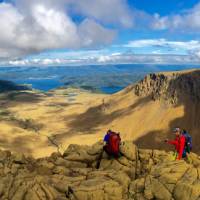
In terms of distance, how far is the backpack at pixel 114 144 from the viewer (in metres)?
33.5

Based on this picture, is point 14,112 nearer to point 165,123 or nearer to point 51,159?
point 165,123

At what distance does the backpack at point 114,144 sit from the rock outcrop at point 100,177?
74 centimetres

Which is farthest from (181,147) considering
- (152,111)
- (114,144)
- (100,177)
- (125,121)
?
(125,121)

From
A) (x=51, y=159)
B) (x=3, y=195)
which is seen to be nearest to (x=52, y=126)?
(x=51, y=159)

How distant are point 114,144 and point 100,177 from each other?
5.58m

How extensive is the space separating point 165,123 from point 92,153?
7162 centimetres

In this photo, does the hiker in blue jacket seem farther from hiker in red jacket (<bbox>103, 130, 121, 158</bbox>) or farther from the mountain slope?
the mountain slope

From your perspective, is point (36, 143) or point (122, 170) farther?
point (36, 143)

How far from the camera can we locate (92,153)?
1468 inches

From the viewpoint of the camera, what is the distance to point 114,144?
34062mm

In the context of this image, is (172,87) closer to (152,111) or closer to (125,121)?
(152,111)

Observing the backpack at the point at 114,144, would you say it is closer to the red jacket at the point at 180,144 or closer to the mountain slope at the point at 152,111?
the red jacket at the point at 180,144

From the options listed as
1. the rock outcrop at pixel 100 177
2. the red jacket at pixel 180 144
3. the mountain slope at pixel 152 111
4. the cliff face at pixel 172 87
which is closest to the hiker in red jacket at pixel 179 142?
the red jacket at pixel 180 144

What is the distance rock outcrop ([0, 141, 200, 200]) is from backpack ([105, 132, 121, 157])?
2.44 feet
